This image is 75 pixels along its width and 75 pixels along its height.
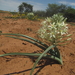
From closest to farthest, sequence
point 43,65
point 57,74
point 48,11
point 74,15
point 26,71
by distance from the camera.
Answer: point 57,74, point 26,71, point 43,65, point 74,15, point 48,11

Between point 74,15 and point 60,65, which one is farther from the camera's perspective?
point 74,15

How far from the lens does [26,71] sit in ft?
6.65

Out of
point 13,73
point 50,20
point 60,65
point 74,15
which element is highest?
point 74,15

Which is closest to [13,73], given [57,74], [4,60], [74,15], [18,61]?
[18,61]

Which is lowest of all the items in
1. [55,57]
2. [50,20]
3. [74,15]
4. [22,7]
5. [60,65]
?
[60,65]

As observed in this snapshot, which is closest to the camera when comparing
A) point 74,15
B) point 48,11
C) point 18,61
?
point 18,61

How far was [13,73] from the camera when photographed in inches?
79.0

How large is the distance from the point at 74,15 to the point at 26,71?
59.9ft

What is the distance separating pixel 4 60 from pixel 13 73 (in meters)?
0.60

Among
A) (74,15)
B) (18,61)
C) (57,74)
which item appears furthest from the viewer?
(74,15)

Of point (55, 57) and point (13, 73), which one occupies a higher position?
point (55, 57)

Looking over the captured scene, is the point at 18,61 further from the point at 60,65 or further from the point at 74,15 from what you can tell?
the point at 74,15

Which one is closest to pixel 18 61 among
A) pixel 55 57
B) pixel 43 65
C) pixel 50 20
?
pixel 43 65

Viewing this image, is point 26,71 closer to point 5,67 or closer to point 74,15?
point 5,67
